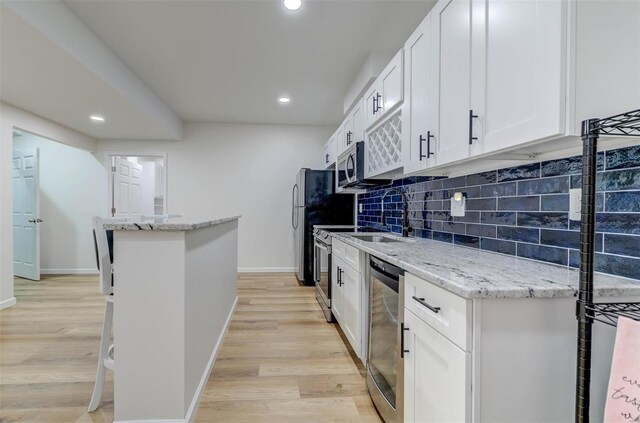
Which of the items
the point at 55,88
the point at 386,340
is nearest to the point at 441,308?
the point at 386,340

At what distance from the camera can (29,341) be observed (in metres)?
2.59

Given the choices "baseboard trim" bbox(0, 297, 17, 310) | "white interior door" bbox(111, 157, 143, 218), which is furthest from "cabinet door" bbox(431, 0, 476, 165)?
"white interior door" bbox(111, 157, 143, 218)

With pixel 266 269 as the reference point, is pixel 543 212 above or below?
above

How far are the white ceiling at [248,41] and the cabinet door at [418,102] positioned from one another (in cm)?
62

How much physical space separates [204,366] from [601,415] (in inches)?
74.5

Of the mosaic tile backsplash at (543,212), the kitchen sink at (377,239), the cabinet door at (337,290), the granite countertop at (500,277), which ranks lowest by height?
the cabinet door at (337,290)

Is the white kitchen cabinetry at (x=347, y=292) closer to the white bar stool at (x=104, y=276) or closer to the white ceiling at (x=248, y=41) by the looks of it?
the white bar stool at (x=104, y=276)

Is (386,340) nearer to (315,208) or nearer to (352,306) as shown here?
(352,306)

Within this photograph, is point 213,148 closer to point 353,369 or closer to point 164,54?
point 164,54

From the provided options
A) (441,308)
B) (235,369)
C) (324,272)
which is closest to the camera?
(441,308)

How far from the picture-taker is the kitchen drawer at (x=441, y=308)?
915 mm

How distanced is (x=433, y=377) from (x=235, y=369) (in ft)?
5.00

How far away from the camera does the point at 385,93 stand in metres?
2.32

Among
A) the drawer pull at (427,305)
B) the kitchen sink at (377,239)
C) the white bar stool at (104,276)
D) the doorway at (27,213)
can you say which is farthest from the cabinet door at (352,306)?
the doorway at (27,213)
